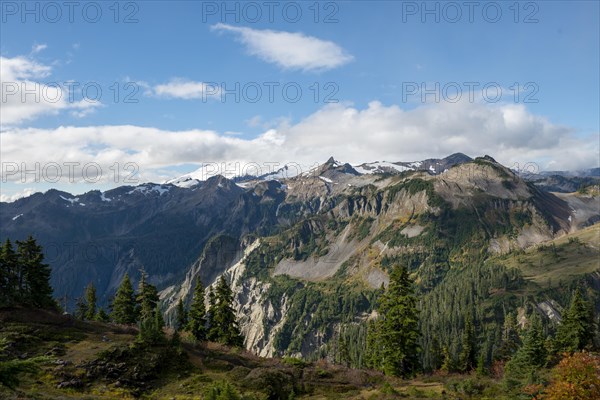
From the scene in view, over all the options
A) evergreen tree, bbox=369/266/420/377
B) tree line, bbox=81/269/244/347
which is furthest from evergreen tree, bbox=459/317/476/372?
tree line, bbox=81/269/244/347

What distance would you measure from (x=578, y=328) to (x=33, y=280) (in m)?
87.9

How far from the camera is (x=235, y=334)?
73938mm

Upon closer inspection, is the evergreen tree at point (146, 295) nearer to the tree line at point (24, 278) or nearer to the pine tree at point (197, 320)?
the pine tree at point (197, 320)

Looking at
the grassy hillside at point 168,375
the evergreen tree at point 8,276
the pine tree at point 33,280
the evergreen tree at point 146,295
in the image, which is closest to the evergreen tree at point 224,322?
the evergreen tree at point 146,295

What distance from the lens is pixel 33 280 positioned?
65.9 meters

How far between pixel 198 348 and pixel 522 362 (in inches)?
1877

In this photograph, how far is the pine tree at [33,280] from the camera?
64.3 metres

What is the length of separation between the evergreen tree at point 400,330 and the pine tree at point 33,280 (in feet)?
172

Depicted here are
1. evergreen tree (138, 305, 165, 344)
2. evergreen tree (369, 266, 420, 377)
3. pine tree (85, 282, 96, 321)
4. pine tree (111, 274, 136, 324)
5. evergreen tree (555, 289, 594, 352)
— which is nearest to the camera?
evergreen tree (138, 305, 165, 344)

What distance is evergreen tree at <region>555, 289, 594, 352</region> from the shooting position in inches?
2692

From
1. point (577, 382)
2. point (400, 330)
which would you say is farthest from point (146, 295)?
point (577, 382)

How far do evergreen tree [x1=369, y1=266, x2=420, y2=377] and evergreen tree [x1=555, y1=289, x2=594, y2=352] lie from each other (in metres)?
32.0

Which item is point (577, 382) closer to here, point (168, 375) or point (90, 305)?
point (168, 375)

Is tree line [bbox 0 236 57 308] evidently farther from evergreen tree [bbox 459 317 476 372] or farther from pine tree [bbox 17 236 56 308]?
evergreen tree [bbox 459 317 476 372]
